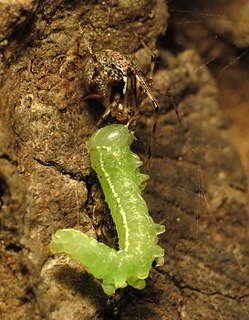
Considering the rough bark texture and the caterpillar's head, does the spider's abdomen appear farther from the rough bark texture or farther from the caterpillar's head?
the caterpillar's head

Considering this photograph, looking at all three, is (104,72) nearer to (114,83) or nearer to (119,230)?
(114,83)

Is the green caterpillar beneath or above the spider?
beneath

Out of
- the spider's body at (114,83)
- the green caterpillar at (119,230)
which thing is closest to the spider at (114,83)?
the spider's body at (114,83)

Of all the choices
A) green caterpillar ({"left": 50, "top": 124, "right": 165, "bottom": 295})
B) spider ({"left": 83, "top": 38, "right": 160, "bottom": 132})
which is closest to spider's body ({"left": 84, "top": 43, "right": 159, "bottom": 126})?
spider ({"left": 83, "top": 38, "right": 160, "bottom": 132})

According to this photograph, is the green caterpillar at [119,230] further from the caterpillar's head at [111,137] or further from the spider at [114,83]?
the spider at [114,83]

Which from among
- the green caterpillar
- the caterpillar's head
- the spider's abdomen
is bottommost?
the green caterpillar

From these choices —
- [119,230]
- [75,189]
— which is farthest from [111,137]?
[119,230]
